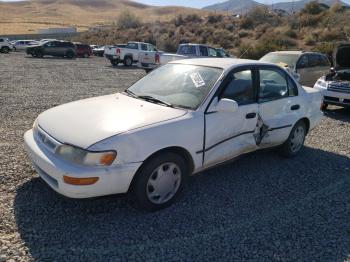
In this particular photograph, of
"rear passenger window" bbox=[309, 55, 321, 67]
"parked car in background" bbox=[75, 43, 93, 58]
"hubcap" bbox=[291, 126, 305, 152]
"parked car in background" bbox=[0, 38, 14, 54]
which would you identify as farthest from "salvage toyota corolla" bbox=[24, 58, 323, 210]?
"parked car in background" bbox=[0, 38, 14, 54]

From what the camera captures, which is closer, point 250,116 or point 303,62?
point 250,116

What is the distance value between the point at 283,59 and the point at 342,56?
224 cm

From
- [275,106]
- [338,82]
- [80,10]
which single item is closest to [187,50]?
[338,82]

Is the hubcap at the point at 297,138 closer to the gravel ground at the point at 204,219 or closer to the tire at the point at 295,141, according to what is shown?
the tire at the point at 295,141

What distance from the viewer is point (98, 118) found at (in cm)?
398

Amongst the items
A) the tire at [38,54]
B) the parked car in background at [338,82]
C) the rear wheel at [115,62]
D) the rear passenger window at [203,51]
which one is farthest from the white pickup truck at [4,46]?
the parked car in background at [338,82]

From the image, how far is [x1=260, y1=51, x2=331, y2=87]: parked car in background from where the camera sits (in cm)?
1158

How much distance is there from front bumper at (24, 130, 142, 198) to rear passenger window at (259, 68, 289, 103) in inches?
88.6

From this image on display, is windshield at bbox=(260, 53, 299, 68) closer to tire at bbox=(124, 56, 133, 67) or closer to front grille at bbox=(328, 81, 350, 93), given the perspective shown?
front grille at bbox=(328, 81, 350, 93)

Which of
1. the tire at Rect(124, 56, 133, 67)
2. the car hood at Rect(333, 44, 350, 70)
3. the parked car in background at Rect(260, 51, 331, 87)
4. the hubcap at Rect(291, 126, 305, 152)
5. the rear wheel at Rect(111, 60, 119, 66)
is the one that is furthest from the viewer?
the rear wheel at Rect(111, 60, 119, 66)

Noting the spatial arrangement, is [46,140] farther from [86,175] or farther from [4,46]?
[4,46]

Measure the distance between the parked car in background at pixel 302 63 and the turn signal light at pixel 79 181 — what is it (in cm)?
916

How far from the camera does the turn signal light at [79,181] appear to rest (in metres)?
3.40

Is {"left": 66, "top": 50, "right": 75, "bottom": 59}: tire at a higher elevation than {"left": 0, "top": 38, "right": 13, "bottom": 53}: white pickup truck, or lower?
lower
